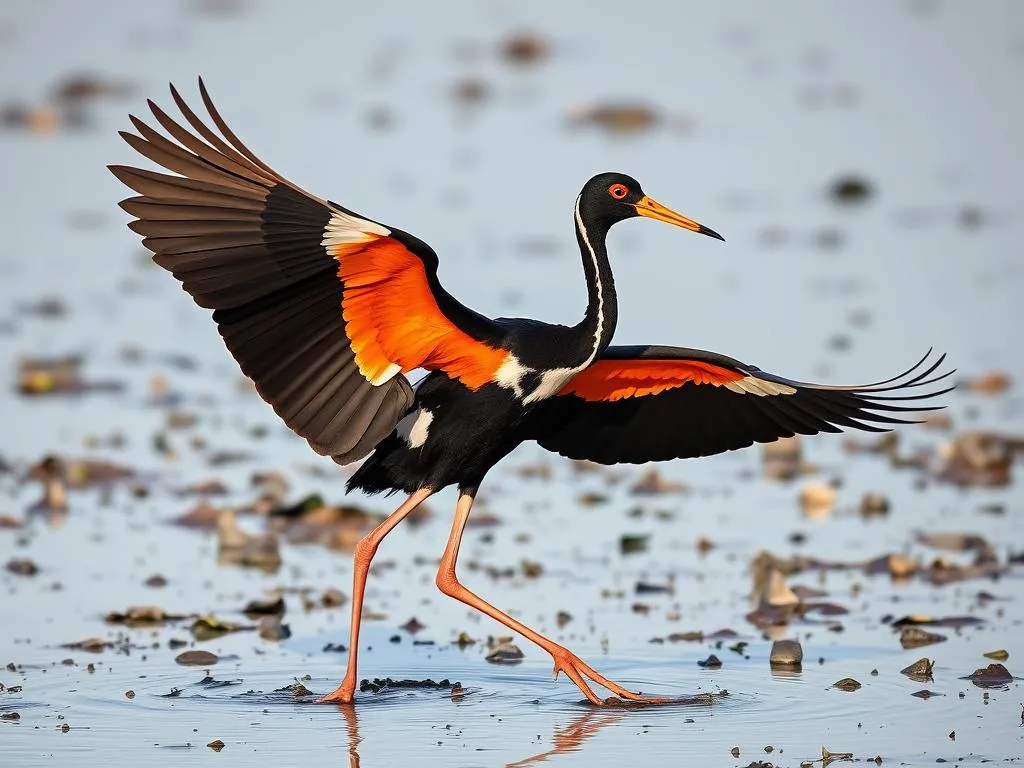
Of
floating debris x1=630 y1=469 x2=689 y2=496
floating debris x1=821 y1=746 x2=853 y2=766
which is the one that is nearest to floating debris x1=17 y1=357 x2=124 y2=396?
floating debris x1=630 y1=469 x2=689 y2=496

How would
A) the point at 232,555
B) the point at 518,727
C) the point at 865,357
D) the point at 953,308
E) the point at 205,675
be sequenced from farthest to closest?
the point at 953,308, the point at 865,357, the point at 232,555, the point at 205,675, the point at 518,727

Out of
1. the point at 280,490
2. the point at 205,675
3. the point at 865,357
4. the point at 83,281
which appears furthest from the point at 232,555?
the point at 83,281

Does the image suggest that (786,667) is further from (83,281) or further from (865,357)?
(83,281)

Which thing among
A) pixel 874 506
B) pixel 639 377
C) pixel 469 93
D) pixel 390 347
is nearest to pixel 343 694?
pixel 390 347

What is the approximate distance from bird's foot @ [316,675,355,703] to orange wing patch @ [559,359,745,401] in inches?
76.3

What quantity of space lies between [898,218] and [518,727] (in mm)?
13060

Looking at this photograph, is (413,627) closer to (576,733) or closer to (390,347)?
(390,347)

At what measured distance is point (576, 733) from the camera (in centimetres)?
897

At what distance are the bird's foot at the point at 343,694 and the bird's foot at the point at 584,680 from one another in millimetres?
960

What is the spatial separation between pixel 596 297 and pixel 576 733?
6.84ft

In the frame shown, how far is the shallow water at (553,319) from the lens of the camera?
30.3 ft

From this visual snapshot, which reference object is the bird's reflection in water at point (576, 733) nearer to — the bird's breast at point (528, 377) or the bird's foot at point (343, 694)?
the bird's foot at point (343, 694)

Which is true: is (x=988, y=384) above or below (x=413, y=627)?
above

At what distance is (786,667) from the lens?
A: 32.9 feet
